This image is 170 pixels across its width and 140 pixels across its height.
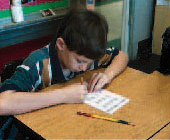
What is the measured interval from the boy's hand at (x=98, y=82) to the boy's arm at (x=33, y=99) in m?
0.09

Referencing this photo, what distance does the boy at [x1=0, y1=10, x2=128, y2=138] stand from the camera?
1.04 meters

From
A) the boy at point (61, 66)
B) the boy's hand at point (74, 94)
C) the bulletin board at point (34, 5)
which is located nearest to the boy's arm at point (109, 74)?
the boy at point (61, 66)

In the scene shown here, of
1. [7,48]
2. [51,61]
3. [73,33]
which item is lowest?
[7,48]

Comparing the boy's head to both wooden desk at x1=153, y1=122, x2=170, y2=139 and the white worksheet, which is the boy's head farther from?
wooden desk at x1=153, y1=122, x2=170, y2=139

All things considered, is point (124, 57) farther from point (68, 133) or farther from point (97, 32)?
point (68, 133)

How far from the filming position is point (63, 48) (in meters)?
1.19

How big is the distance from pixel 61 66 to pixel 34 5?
1.32 m

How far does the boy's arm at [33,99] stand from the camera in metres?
1.00

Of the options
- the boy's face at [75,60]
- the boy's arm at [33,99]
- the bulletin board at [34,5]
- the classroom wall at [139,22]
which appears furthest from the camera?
the classroom wall at [139,22]

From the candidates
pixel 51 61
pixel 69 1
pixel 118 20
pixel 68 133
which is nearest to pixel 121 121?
pixel 68 133

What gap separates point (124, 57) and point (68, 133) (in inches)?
31.7

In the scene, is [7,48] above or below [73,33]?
below

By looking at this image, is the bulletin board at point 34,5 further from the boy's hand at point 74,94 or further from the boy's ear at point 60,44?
the boy's hand at point 74,94

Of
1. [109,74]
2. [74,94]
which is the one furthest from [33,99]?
[109,74]
